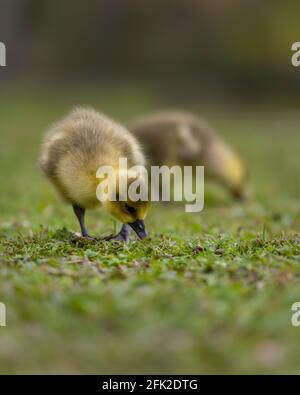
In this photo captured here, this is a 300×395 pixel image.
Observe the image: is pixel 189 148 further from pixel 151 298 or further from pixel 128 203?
pixel 151 298

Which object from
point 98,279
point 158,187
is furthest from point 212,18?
point 98,279

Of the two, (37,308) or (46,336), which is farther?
(37,308)

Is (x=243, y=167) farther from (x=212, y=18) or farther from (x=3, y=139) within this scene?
(x=212, y=18)

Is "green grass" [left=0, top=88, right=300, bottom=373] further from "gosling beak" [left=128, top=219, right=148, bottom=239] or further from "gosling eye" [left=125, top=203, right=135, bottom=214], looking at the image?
"gosling eye" [left=125, top=203, right=135, bottom=214]

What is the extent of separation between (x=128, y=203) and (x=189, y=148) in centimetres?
418

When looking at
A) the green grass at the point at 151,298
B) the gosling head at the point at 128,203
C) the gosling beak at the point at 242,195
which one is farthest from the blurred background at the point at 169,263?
the gosling head at the point at 128,203

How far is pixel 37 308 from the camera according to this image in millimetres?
4289

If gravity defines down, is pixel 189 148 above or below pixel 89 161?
above

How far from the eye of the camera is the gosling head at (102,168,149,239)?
581 centimetres

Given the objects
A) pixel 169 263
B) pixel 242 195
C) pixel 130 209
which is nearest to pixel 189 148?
pixel 242 195

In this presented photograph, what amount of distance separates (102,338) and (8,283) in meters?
1.02

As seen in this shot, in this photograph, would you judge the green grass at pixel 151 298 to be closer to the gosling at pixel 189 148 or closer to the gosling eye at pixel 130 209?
the gosling eye at pixel 130 209

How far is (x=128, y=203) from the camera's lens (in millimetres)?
5852

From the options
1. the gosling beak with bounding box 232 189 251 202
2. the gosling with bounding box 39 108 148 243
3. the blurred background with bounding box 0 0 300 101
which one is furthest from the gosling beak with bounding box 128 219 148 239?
the blurred background with bounding box 0 0 300 101
